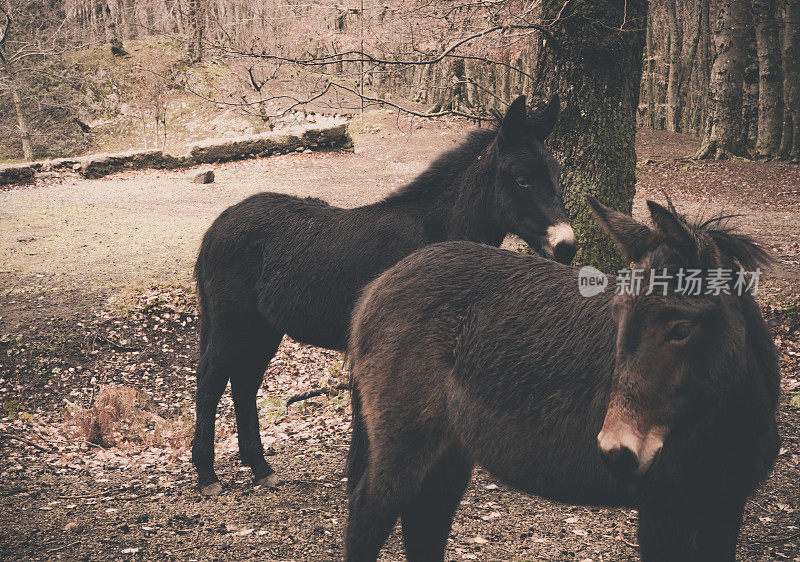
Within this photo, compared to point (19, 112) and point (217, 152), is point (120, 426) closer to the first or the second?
point (217, 152)

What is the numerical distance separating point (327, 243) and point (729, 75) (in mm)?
18269

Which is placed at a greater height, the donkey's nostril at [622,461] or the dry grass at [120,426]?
the donkey's nostril at [622,461]

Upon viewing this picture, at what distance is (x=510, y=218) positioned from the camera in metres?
4.54

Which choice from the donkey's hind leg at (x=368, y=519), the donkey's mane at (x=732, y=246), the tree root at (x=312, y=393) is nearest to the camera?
the donkey's mane at (x=732, y=246)

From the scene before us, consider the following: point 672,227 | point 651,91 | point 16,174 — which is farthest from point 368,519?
point 651,91

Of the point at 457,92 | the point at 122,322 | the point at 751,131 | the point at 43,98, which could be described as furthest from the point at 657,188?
the point at 43,98

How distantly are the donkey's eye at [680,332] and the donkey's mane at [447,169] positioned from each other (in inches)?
114

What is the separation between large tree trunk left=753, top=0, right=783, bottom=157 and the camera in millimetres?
18438

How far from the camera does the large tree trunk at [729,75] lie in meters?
18.3

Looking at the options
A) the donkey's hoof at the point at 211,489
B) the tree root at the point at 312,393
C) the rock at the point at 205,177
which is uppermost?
the rock at the point at 205,177

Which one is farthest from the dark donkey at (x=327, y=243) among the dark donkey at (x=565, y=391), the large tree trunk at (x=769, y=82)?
the large tree trunk at (x=769, y=82)

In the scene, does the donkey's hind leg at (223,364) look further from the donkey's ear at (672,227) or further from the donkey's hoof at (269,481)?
the donkey's ear at (672,227)

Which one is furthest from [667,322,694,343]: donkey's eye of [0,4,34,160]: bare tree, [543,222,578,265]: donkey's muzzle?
[0,4,34,160]: bare tree

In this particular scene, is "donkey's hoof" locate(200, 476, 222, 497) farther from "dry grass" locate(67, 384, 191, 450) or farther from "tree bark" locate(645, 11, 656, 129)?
"tree bark" locate(645, 11, 656, 129)
